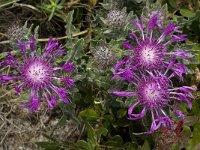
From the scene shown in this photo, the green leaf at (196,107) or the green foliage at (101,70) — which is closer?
the green foliage at (101,70)

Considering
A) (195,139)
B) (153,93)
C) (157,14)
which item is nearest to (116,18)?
(157,14)

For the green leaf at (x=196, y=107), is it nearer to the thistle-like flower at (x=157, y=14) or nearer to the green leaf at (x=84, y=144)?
the thistle-like flower at (x=157, y=14)

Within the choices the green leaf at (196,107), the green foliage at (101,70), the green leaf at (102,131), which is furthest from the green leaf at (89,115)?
the green leaf at (196,107)

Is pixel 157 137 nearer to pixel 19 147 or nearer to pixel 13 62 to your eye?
pixel 13 62

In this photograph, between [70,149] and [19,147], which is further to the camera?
[19,147]

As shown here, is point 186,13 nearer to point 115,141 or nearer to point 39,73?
point 115,141

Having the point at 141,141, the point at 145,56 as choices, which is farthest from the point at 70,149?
the point at 145,56
